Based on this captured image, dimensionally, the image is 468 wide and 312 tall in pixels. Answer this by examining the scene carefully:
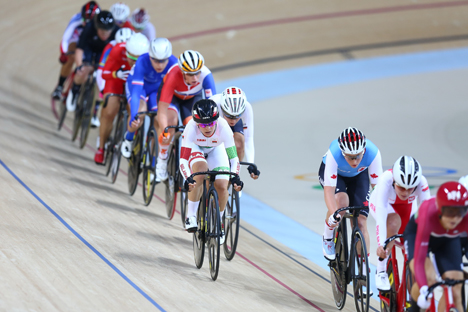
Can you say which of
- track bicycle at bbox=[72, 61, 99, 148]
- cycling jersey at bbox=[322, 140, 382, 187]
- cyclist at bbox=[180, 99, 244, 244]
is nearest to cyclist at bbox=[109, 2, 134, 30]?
track bicycle at bbox=[72, 61, 99, 148]

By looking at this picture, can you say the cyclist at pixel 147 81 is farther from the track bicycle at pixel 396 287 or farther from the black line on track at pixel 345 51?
the black line on track at pixel 345 51

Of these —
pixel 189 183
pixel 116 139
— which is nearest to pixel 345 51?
pixel 116 139

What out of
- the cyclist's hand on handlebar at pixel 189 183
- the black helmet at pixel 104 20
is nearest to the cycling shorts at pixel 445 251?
the cyclist's hand on handlebar at pixel 189 183

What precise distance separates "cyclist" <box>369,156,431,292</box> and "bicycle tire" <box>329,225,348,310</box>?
1.08 feet

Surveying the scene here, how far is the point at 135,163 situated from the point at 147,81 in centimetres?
72

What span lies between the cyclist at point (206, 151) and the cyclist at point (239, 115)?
0.64 ft

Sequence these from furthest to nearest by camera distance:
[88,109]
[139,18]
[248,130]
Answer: [139,18] → [88,109] → [248,130]

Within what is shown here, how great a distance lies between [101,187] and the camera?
19.8 feet

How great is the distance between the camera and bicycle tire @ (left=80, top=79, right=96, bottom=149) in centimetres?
698

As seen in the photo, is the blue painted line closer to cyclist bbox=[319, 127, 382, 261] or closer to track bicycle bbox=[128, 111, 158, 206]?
track bicycle bbox=[128, 111, 158, 206]

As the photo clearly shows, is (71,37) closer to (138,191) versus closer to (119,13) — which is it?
(119,13)

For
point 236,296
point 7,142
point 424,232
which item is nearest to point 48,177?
point 7,142

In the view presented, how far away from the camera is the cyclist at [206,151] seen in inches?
163

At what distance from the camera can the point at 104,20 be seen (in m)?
6.65
